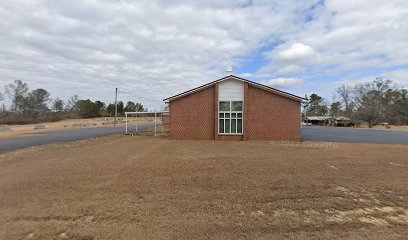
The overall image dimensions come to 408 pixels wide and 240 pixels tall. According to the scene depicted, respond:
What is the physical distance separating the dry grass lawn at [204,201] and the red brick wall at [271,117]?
9.07m

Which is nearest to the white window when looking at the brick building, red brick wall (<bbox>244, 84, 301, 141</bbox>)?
the brick building

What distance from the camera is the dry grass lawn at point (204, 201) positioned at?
3838 millimetres

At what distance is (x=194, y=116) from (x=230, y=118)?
275cm

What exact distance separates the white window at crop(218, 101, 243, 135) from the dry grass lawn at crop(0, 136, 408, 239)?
936 cm

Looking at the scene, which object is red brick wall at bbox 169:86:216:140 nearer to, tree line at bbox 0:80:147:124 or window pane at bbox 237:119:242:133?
window pane at bbox 237:119:242:133

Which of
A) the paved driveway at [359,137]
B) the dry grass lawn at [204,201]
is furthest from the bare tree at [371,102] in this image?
the dry grass lawn at [204,201]

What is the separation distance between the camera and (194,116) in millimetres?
18375

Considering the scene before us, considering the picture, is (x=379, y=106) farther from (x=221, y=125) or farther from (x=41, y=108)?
(x=41, y=108)

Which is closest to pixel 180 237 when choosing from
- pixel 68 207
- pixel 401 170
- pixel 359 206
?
pixel 68 207

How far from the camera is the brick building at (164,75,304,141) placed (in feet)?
58.6

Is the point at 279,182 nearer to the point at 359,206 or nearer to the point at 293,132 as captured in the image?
the point at 359,206

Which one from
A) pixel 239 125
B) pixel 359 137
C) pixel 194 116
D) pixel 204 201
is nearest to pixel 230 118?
pixel 239 125

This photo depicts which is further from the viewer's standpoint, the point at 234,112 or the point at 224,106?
the point at 224,106

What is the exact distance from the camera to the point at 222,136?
18094mm
